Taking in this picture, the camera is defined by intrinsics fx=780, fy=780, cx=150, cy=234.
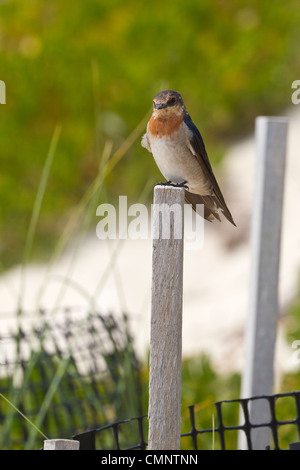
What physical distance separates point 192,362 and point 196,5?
3838mm

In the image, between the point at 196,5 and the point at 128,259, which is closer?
the point at 128,259

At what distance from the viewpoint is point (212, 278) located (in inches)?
190

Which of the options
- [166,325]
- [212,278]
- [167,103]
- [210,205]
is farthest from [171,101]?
[212,278]

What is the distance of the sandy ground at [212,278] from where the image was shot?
4059mm

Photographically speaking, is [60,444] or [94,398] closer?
[60,444]

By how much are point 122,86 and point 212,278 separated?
1.92 meters

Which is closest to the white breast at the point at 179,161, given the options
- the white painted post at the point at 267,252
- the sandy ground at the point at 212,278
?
the white painted post at the point at 267,252

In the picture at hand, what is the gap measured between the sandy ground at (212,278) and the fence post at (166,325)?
2.50 metres

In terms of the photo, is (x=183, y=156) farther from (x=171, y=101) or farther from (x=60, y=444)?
(x=60, y=444)

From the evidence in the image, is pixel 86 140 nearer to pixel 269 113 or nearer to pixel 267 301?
pixel 269 113

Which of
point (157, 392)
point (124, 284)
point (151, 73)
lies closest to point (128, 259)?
point (124, 284)

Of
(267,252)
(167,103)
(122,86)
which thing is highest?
(122,86)

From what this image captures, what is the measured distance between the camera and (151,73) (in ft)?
19.0

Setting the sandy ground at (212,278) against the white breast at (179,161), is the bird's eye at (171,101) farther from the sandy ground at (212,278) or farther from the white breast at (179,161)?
the sandy ground at (212,278)
